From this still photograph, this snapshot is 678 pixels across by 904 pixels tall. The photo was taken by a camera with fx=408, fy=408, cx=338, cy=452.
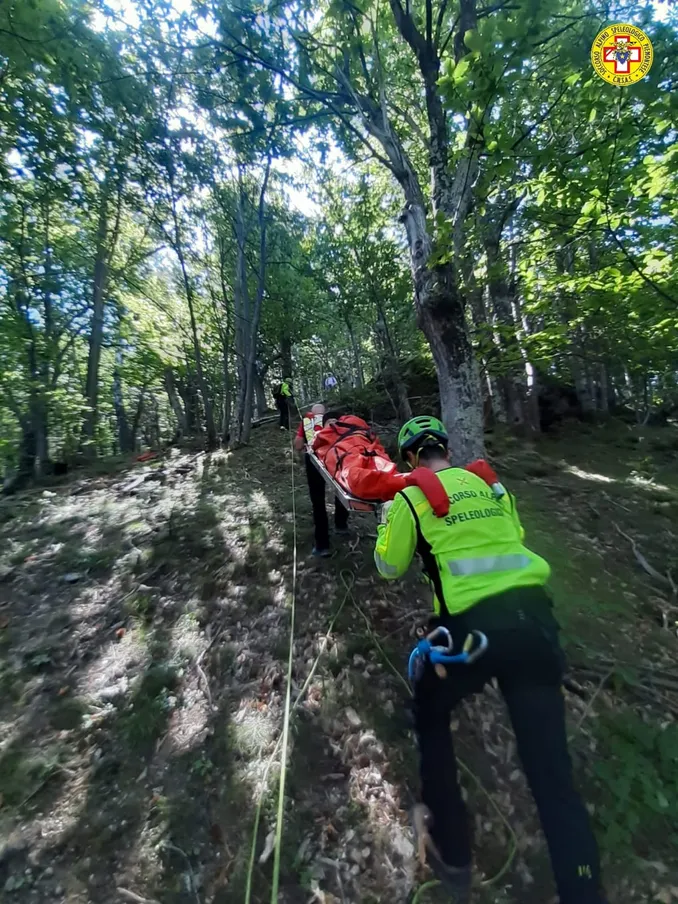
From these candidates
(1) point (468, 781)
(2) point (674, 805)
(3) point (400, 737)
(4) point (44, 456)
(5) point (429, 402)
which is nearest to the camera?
(2) point (674, 805)

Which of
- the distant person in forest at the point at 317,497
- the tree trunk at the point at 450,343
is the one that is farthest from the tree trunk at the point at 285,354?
the tree trunk at the point at 450,343

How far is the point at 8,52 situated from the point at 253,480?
6.69 meters

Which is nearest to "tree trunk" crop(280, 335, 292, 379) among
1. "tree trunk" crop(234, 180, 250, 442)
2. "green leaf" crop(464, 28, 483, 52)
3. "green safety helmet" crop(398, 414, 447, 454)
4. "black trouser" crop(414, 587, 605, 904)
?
"tree trunk" crop(234, 180, 250, 442)

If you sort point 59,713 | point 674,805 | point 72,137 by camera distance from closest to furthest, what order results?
1. point 674,805
2. point 59,713
3. point 72,137

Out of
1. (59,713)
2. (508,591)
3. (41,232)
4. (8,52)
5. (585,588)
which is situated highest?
(41,232)

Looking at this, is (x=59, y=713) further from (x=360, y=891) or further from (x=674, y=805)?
(x=674, y=805)

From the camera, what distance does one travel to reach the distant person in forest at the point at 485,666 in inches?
70.3

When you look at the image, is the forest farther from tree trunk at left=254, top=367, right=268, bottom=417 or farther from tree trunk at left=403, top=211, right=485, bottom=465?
tree trunk at left=254, top=367, right=268, bottom=417

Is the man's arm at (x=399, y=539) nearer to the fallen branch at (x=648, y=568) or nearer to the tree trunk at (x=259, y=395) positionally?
the fallen branch at (x=648, y=568)

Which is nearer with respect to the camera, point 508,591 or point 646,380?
point 508,591

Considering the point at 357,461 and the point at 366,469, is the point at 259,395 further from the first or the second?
the point at 366,469

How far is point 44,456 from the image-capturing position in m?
11.3

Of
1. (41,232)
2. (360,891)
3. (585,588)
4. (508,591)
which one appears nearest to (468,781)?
(360,891)

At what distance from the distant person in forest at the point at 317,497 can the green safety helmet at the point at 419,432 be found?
2.28m
